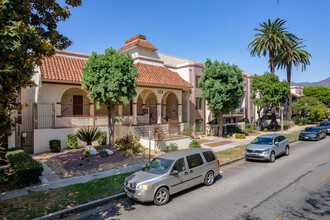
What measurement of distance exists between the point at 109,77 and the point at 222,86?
12.8 metres

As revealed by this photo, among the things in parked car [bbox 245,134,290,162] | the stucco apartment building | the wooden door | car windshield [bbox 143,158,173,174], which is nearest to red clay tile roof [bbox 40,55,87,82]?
the stucco apartment building

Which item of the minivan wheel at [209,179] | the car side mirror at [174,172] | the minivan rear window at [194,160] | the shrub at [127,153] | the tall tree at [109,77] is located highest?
the tall tree at [109,77]

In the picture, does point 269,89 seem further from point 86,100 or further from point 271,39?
point 86,100

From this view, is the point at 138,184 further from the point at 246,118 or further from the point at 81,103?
the point at 246,118

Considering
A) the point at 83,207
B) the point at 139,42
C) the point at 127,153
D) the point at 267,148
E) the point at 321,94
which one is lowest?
the point at 83,207

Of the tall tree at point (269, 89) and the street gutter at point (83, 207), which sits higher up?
the tall tree at point (269, 89)

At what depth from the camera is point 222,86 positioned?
22.2 m

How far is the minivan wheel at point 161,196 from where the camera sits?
24.5 feet

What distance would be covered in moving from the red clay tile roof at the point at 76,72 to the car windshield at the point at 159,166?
11624 millimetres

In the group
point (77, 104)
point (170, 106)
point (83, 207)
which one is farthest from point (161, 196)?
point (170, 106)

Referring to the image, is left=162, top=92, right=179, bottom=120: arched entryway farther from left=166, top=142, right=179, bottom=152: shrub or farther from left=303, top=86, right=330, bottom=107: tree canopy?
left=303, top=86, right=330, bottom=107: tree canopy

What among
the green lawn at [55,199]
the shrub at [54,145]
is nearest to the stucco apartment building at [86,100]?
the shrub at [54,145]

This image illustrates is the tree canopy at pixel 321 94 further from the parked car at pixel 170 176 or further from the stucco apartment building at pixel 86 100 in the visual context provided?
the parked car at pixel 170 176

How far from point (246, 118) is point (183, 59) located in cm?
1511
